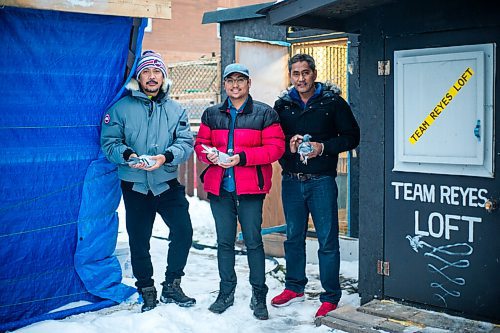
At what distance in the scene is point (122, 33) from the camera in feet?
17.6

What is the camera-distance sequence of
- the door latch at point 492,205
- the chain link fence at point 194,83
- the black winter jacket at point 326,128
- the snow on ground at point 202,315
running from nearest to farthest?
the door latch at point 492,205, the snow on ground at point 202,315, the black winter jacket at point 326,128, the chain link fence at point 194,83

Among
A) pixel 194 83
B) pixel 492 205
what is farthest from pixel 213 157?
pixel 194 83

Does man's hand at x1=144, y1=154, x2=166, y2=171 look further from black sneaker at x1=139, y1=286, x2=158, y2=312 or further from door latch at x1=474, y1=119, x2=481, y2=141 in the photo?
door latch at x1=474, y1=119, x2=481, y2=141

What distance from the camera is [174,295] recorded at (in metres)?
5.50

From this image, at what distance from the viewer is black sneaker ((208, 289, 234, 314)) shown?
5312mm

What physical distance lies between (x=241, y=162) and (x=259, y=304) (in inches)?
46.8

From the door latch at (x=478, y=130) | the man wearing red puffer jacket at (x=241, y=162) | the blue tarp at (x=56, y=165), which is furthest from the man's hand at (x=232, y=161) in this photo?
the door latch at (x=478, y=130)

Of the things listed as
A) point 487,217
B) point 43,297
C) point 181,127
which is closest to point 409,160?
point 487,217

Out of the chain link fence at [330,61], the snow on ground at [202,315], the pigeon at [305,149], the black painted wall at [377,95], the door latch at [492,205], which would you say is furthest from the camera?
the chain link fence at [330,61]

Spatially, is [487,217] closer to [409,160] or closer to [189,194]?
[409,160]

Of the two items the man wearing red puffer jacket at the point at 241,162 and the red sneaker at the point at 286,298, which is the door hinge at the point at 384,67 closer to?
the man wearing red puffer jacket at the point at 241,162

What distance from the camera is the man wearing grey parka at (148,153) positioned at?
521cm

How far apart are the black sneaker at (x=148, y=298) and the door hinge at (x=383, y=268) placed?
1.86 m

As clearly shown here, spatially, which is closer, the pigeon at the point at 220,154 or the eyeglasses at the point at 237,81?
Result: the pigeon at the point at 220,154
